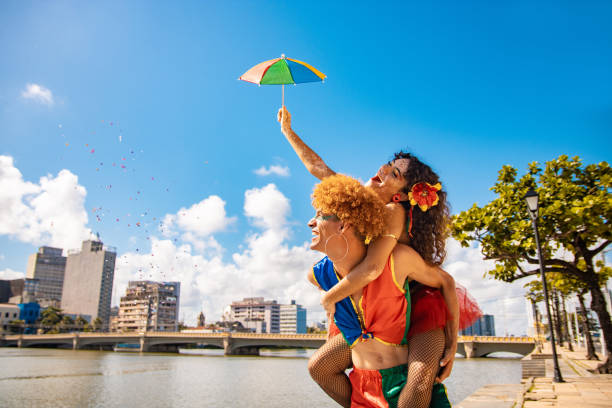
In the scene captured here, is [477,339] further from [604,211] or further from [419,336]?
[419,336]

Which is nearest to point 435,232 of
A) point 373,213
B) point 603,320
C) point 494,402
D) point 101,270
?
point 373,213

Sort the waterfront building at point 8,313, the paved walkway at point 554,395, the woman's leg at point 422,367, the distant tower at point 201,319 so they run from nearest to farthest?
the woman's leg at point 422,367 → the paved walkway at point 554,395 → the waterfront building at point 8,313 → the distant tower at point 201,319

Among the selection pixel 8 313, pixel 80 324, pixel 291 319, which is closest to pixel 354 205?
pixel 80 324

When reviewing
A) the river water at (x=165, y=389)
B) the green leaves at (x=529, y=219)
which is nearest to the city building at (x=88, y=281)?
the river water at (x=165, y=389)

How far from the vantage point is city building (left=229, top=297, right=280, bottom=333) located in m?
164

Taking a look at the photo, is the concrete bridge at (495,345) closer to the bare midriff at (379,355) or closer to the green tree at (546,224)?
the green tree at (546,224)

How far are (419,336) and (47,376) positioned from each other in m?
34.5

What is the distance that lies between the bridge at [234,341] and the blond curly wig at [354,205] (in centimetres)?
4877

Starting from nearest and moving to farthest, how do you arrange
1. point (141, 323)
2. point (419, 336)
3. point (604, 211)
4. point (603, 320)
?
point (419, 336)
point (604, 211)
point (603, 320)
point (141, 323)

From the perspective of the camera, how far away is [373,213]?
1.96 m

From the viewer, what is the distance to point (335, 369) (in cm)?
225

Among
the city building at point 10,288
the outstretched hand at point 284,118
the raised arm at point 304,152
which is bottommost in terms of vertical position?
the raised arm at point 304,152

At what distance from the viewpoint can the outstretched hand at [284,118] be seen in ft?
8.85

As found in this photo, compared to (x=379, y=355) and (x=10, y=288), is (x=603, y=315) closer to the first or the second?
(x=379, y=355)
